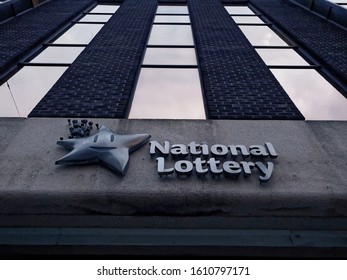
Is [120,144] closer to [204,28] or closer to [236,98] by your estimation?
[236,98]

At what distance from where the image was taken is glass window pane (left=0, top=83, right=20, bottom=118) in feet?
25.3

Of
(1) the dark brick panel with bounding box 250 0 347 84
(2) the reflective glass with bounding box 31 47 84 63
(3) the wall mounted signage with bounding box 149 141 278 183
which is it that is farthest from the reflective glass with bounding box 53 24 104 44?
(1) the dark brick panel with bounding box 250 0 347 84

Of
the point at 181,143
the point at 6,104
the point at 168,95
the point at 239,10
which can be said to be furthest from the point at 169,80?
the point at 239,10

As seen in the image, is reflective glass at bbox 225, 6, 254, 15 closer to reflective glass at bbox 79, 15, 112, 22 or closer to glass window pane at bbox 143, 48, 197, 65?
glass window pane at bbox 143, 48, 197, 65

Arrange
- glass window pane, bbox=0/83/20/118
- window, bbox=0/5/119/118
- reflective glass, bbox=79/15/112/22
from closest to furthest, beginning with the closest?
glass window pane, bbox=0/83/20/118
window, bbox=0/5/119/118
reflective glass, bbox=79/15/112/22

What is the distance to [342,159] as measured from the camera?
19.7 ft

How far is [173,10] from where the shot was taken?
16.8 m

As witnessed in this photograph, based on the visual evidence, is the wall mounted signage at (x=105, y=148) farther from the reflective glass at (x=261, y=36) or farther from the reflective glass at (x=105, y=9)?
the reflective glass at (x=105, y=9)

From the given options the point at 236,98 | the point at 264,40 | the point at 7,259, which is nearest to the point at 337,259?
the point at 236,98

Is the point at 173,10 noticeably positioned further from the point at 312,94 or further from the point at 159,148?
the point at 159,148

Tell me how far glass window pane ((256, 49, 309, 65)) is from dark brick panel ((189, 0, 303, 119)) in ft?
1.55

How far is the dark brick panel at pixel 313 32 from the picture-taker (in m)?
10.0

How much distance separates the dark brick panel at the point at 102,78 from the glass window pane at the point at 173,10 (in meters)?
3.61

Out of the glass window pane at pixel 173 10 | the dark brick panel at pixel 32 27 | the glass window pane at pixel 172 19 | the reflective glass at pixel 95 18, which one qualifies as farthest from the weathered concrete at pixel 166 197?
the glass window pane at pixel 173 10
